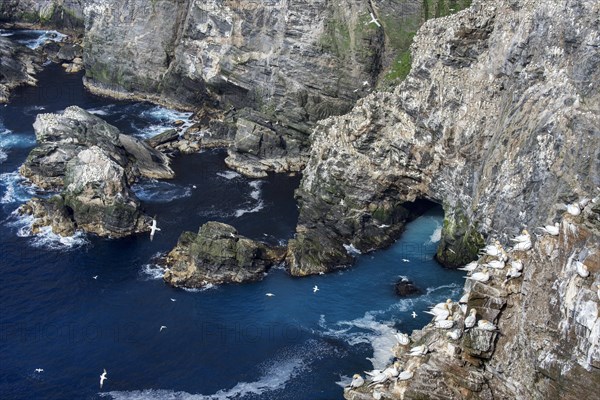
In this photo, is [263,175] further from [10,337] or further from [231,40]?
[10,337]

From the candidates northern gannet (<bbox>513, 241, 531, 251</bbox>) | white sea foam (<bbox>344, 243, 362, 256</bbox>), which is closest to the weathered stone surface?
white sea foam (<bbox>344, 243, 362, 256</bbox>)

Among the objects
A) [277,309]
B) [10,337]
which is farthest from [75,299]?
[277,309]

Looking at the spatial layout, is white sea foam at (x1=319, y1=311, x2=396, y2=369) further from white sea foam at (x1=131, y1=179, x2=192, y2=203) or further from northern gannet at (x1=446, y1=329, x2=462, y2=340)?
white sea foam at (x1=131, y1=179, x2=192, y2=203)

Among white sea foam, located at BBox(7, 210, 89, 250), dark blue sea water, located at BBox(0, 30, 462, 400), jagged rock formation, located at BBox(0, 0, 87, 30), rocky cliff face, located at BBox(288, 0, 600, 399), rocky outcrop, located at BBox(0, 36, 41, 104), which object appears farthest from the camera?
jagged rock formation, located at BBox(0, 0, 87, 30)

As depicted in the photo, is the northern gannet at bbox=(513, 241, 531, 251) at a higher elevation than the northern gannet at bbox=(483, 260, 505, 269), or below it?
higher

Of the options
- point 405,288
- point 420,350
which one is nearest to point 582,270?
point 420,350

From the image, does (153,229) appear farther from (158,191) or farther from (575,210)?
(575,210)
